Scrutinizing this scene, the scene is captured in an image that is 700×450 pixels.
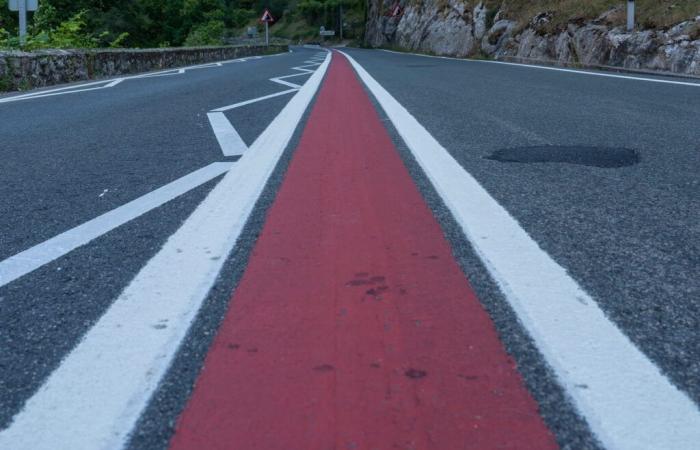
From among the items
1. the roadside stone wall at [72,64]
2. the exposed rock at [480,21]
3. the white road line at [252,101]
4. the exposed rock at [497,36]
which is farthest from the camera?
the exposed rock at [480,21]

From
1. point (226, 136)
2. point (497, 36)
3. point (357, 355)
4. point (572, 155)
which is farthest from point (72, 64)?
point (497, 36)

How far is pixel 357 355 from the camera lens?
5.38 ft

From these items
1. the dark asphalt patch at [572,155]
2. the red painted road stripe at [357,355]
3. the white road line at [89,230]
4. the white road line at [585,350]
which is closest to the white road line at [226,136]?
the white road line at [89,230]

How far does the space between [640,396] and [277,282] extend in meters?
1.11

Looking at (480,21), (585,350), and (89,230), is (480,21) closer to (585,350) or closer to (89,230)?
(89,230)

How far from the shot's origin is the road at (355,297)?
1374mm

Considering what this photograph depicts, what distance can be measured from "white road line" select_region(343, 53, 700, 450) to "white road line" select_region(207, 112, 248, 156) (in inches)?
92.6

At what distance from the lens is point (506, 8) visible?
90.0 ft

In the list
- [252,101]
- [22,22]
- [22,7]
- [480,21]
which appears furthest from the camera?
[480,21]

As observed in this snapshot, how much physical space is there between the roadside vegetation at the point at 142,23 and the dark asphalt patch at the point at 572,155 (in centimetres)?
1250

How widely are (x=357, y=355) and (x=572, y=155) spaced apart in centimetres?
307

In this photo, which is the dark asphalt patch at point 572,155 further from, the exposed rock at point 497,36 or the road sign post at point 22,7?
the exposed rock at point 497,36

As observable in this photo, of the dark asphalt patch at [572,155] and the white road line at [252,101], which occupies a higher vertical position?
the white road line at [252,101]

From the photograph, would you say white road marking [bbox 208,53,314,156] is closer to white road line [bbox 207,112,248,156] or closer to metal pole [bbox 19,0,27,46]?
white road line [bbox 207,112,248,156]
